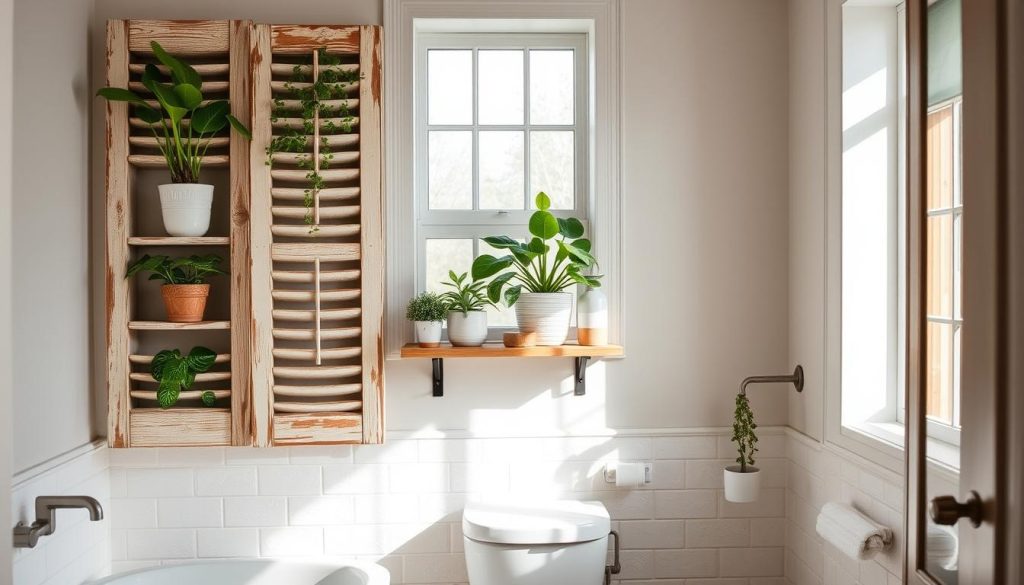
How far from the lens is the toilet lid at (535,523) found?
223cm

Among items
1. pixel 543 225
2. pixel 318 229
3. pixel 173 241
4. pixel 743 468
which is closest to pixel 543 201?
pixel 543 225

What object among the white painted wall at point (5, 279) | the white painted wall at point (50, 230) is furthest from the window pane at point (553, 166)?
the white painted wall at point (5, 279)

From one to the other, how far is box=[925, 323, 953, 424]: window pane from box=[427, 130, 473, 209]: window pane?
5.55 ft

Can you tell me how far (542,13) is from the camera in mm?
2596

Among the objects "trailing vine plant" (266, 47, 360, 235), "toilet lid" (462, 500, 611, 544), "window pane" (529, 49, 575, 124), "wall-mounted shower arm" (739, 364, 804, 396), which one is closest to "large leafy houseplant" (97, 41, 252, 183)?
"trailing vine plant" (266, 47, 360, 235)

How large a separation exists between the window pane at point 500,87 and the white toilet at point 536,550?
132cm

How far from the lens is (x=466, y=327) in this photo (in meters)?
2.49

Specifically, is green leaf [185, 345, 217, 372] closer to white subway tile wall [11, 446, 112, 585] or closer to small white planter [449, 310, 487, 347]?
white subway tile wall [11, 446, 112, 585]

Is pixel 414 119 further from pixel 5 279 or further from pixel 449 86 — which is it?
pixel 5 279

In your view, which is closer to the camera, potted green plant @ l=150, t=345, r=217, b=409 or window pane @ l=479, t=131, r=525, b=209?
potted green plant @ l=150, t=345, r=217, b=409

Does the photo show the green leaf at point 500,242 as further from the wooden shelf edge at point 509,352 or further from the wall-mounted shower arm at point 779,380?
the wall-mounted shower arm at point 779,380

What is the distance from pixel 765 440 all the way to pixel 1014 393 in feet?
5.31

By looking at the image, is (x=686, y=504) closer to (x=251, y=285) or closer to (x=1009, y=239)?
(x=251, y=285)

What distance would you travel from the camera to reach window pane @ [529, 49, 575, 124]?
8.99ft
